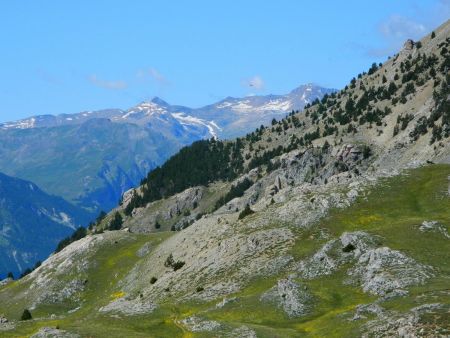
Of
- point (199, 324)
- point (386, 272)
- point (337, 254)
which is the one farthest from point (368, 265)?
point (199, 324)

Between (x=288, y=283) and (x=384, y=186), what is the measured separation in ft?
144

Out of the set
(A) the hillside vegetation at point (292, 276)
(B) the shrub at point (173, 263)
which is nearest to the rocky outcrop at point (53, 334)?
(A) the hillside vegetation at point (292, 276)

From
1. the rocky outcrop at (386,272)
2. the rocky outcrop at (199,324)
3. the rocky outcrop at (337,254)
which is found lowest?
the rocky outcrop at (199,324)

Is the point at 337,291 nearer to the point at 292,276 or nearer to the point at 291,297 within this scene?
the point at 291,297

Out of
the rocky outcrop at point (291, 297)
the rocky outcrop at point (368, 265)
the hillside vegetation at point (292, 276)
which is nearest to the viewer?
the hillside vegetation at point (292, 276)

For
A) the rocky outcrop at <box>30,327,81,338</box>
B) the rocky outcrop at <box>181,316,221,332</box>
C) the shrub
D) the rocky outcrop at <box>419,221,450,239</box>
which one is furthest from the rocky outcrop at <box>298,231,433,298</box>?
the rocky outcrop at <box>30,327,81,338</box>

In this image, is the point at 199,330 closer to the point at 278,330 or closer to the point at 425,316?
the point at 278,330

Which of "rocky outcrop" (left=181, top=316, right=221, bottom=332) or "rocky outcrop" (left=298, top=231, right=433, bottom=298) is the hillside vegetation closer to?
"rocky outcrop" (left=298, top=231, right=433, bottom=298)

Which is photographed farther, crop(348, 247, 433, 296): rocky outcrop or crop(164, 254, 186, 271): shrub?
crop(164, 254, 186, 271): shrub

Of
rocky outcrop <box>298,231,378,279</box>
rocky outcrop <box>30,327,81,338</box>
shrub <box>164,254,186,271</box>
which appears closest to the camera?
rocky outcrop <box>30,327,81,338</box>

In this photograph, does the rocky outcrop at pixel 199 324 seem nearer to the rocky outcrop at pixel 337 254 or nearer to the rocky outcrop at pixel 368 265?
the rocky outcrop at pixel 368 265

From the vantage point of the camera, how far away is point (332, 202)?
11238cm

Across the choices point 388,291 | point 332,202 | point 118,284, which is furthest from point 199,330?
point 118,284

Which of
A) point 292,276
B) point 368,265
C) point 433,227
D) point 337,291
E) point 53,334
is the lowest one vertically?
point 337,291
